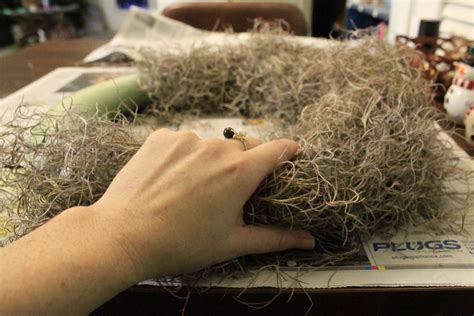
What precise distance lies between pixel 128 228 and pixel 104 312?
101 millimetres

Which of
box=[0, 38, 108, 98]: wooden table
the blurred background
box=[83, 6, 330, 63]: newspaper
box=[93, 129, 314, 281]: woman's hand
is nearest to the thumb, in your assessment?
box=[93, 129, 314, 281]: woman's hand

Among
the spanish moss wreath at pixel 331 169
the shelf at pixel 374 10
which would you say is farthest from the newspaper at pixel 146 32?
the shelf at pixel 374 10

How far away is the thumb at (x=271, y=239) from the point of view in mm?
344

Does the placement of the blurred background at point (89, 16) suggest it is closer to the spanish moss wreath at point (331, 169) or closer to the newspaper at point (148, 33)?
the newspaper at point (148, 33)

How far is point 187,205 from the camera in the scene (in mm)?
320

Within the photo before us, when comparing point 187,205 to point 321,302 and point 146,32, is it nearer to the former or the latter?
point 321,302

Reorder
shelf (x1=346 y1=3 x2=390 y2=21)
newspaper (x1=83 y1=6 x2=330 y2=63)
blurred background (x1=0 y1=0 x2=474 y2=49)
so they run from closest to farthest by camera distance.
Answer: newspaper (x1=83 y1=6 x2=330 y2=63), shelf (x1=346 y1=3 x2=390 y2=21), blurred background (x1=0 y1=0 x2=474 y2=49)

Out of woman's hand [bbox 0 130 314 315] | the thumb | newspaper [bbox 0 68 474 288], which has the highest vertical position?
woman's hand [bbox 0 130 314 315]

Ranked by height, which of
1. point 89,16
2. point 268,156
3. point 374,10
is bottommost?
point 89,16

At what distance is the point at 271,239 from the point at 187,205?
80 mm

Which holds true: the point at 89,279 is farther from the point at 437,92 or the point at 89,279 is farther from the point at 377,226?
the point at 437,92

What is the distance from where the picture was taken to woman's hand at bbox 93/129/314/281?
307 mm

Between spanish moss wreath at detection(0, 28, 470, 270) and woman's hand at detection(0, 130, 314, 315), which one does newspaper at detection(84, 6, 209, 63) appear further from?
woman's hand at detection(0, 130, 314, 315)

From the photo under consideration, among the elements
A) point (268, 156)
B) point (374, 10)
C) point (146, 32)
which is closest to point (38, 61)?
point (146, 32)
